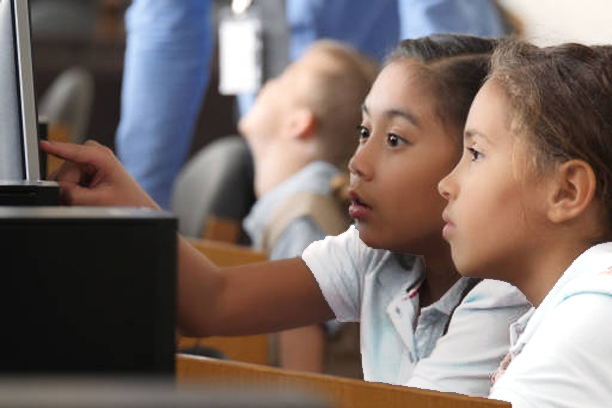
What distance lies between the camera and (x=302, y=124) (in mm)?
2229

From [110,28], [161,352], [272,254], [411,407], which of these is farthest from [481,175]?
[110,28]

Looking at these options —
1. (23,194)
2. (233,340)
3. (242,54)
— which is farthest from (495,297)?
(242,54)

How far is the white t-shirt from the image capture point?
1016mm

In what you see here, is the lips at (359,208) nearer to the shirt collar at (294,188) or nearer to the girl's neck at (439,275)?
the girl's neck at (439,275)

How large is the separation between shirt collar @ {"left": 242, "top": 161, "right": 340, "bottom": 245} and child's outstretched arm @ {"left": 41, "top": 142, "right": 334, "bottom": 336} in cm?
94

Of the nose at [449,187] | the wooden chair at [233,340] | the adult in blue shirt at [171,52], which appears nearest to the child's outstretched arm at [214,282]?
the nose at [449,187]

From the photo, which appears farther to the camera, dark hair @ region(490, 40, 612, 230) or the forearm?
the forearm

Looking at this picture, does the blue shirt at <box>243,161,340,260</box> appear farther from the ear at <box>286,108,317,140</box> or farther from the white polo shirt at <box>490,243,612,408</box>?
the white polo shirt at <box>490,243,612,408</box>

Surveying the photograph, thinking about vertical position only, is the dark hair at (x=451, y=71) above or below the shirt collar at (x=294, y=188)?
above

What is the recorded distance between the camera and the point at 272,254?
206 centimetres

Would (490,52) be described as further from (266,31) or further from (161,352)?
(266,31)

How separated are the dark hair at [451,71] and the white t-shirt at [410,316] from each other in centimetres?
17

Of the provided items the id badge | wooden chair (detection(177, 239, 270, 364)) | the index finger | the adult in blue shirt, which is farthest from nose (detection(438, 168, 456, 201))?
the id badge

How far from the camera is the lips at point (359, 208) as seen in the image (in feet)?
3.70
